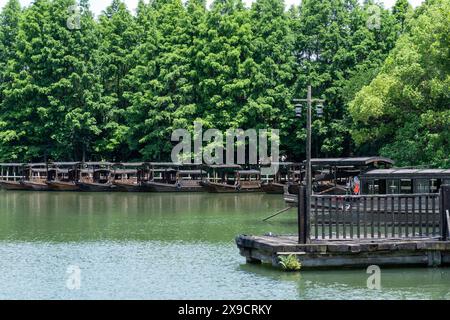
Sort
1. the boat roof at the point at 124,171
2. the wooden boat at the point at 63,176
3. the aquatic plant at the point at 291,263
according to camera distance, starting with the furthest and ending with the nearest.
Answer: the wooden boat at the point at 63,176
the boat roof at the point at 124,171
the aquatic plant at the point at 291,263

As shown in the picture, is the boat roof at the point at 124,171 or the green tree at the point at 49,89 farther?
the green tree at the point at 49,89

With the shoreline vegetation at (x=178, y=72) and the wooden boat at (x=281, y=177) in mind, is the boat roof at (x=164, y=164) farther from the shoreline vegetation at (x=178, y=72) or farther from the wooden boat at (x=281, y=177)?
the wooden boat at (x=281, y=177)

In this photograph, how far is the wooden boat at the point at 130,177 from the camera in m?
71.7

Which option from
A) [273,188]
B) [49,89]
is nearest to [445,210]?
[273,188]

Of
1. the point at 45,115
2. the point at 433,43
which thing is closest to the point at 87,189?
the point at 45,115

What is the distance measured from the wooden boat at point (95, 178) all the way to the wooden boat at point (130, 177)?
0.69 meters

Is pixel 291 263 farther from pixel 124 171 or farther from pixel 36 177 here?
pixel 36 177

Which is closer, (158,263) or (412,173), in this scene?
(158,263)

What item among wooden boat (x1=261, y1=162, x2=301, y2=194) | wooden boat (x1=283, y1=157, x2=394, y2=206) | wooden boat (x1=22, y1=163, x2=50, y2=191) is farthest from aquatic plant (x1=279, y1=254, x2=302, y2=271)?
wooden boat (x1=22, y1=163, x2=50, y2=191)

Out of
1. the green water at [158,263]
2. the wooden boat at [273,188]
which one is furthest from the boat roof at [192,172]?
the green water at [158,263]

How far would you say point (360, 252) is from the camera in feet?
75.2

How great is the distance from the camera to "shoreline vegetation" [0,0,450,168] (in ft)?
238

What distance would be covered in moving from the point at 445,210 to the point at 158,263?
334 inches

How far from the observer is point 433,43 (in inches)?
1918
